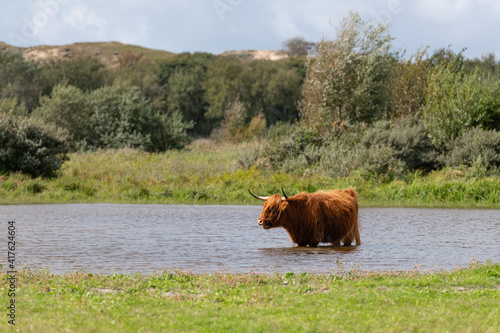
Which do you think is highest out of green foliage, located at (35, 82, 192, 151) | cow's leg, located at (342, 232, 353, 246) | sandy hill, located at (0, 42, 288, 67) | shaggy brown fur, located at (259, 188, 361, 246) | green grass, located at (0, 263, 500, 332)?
sandy hill, located at (0, 42, 288, 67)

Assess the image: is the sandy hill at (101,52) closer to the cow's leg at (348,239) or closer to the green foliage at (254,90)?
the green foliage at (254,90)

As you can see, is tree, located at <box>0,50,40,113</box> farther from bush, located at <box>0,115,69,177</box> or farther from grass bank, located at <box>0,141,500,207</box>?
grass bank, located at <box>0,141,500,207</box>

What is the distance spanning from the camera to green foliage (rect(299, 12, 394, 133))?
1416 inches

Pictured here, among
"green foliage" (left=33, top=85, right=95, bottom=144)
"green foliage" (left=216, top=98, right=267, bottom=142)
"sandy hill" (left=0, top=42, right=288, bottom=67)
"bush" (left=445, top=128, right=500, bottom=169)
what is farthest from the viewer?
"sandy hill" (left=0, top=42, right=288, bottom=67)

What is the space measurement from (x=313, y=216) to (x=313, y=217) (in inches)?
0.9

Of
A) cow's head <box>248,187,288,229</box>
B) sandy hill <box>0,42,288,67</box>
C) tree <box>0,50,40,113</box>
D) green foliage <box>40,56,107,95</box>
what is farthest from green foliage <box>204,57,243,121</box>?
cow's head <box>248,187,288,229</box>

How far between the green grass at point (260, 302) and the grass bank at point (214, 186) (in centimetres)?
1387

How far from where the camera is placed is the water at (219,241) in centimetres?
1058

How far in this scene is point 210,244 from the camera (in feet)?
42.4

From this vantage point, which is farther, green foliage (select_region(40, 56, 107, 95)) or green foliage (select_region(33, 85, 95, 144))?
green foliage (select_region(40, 56, 107, 95))

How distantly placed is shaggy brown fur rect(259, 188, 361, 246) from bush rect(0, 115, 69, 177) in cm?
1566

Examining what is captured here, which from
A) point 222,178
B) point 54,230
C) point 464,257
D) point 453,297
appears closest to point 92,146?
point 222,178

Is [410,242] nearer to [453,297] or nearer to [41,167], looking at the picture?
[453,297]

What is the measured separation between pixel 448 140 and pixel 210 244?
1982 centimetres
